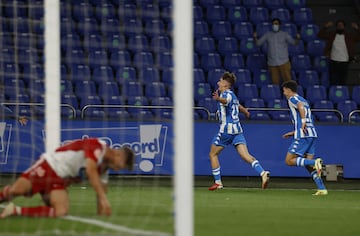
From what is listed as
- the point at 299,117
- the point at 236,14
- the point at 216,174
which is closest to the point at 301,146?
the point at 299,117

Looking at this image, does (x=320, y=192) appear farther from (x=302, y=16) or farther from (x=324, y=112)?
(x=302, y=16)

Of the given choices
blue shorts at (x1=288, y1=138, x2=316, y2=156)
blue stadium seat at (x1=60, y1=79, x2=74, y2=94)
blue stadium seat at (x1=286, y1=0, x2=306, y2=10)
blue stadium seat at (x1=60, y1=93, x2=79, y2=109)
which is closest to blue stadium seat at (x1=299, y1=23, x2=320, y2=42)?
blue stadium seat at (x1=286, y1=0, x2=306, y2=10)

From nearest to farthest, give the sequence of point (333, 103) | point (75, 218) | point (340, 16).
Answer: point (75, 218) < point (333, 103) < point (340, 16)

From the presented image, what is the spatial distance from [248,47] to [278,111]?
2660mm

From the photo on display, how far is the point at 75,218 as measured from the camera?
13.2m

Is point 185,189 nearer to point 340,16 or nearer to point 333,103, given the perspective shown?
point 333,103

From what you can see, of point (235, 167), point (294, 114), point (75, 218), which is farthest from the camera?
point (235, 167)

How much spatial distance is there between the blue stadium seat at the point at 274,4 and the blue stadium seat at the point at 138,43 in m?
5.30

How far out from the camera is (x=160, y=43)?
21828mm

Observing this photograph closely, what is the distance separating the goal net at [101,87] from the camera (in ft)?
59.8

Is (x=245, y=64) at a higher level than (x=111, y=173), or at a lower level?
higher

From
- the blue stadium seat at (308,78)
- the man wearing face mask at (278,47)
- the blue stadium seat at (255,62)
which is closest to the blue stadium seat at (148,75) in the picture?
the man wearing face mask at (278,47)

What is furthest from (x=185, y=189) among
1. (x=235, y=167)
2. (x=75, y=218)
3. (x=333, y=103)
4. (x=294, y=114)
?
(x=333, y=103)

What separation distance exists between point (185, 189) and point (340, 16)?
1834cm
